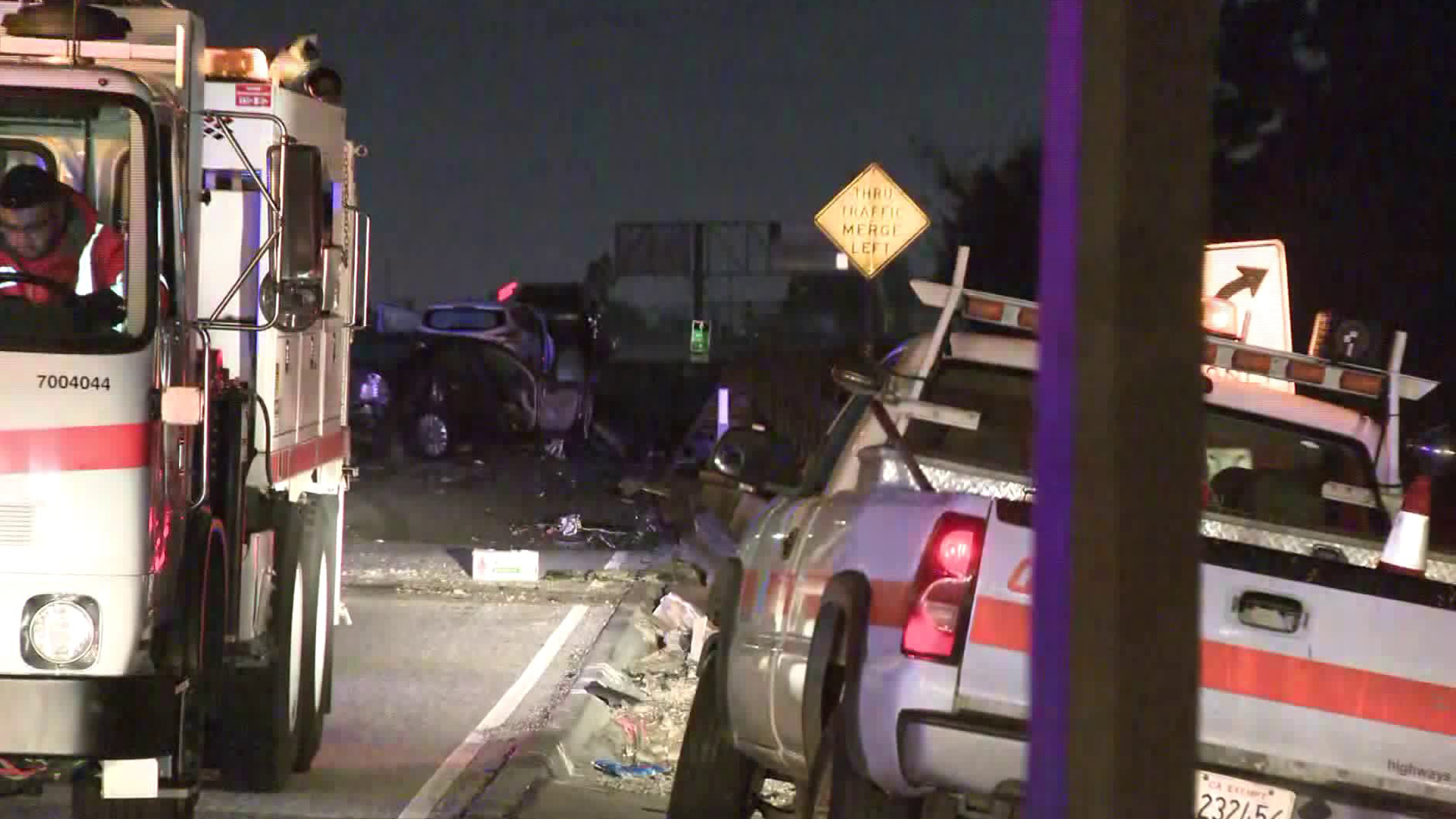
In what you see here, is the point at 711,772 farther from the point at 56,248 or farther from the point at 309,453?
the point at 309,453

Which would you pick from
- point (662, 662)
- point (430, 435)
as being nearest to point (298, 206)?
point (662, 662)

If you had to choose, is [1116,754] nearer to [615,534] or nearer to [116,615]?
[116,615]

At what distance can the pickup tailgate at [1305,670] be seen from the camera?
5023 millimetres

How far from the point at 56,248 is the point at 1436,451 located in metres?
4.53

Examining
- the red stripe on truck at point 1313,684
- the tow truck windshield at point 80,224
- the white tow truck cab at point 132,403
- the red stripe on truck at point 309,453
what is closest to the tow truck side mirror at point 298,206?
the white tow truck cab at point 132,403

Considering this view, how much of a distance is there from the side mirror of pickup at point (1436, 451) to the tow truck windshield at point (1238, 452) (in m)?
0.34

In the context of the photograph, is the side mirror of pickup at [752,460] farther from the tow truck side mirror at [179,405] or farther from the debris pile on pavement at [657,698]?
the tow truck side mirror at [179,405]

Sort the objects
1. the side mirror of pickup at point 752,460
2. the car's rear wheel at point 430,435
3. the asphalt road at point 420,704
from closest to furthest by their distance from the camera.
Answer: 1. the side mirror of pickup at point 752,460
2. the asphalt road at point 420,704
3. the car's rear wheel at point 430,435

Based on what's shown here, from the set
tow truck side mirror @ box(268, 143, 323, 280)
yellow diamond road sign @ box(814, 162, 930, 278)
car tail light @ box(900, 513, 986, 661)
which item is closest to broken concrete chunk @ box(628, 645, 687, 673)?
yellow diamond road sign @ box(814, 162, 930, 278)

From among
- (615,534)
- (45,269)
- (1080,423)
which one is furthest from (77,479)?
(615,534)

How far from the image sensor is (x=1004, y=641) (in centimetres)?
508

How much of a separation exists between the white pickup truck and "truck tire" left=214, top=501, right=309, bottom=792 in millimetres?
2241

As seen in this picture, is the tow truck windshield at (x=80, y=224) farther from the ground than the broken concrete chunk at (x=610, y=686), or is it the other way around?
the tow truck windshield at (x=80, y=224)

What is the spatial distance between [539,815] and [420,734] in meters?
1.89
